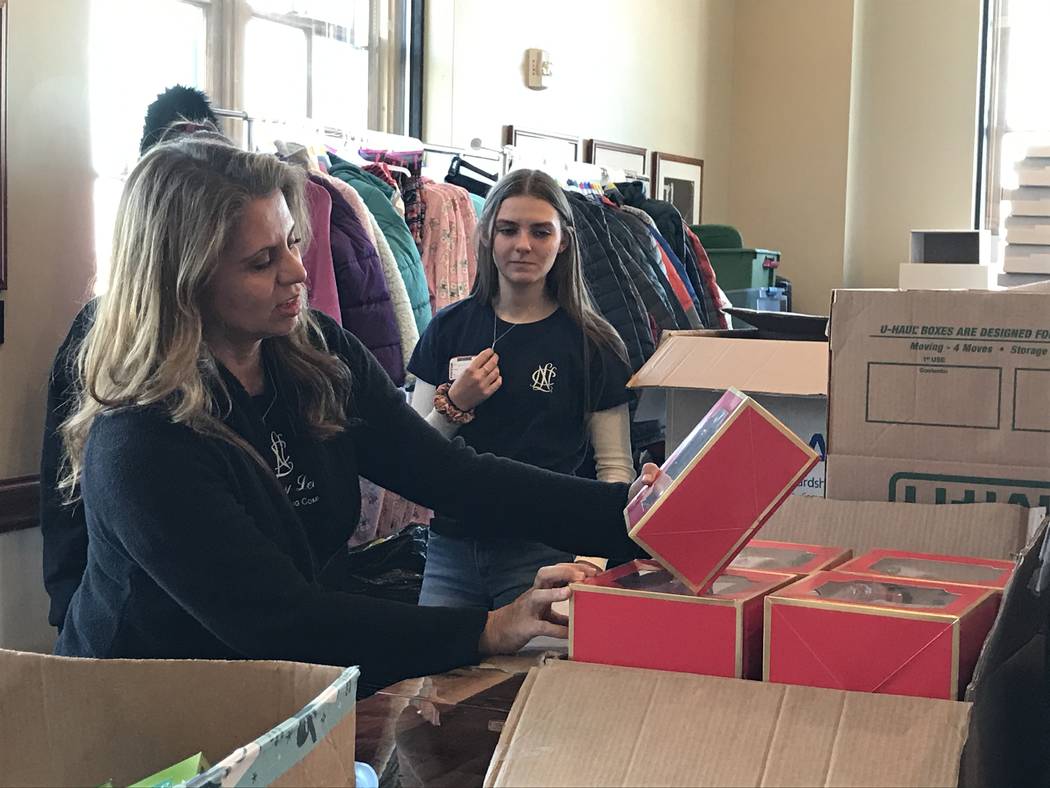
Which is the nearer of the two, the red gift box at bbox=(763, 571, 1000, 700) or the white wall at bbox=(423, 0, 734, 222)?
the red gift box at bbox=(763, 571, 1000, 700)

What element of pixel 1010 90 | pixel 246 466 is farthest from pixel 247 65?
pixel 1010 90

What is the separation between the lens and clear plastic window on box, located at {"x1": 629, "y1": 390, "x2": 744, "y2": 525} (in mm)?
895

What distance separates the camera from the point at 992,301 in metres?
1.21

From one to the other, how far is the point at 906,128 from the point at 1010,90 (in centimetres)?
53

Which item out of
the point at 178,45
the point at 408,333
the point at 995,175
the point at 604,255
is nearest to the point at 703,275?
the point at 604,255

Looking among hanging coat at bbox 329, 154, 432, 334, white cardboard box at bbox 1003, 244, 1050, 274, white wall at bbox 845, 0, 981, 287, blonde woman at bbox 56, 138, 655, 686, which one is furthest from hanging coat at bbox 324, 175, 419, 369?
white wall at bbox 845, 0, 981, 287

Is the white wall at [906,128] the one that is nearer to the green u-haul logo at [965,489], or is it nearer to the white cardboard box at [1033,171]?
the white cardboard box at [1033,171]

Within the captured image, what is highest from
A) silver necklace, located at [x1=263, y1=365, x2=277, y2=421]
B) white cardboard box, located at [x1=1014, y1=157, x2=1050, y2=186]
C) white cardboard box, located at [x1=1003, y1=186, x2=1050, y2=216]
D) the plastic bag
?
white cardboard box, located at [x1=1014, y1=157, x2=1050, y2=186]

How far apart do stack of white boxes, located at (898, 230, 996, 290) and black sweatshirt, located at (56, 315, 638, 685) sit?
4.13 m

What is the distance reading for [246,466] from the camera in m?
1.29

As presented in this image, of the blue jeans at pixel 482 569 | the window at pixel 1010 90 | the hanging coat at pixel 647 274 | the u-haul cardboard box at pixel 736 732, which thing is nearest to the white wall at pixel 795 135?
the window at pixel 1010 90

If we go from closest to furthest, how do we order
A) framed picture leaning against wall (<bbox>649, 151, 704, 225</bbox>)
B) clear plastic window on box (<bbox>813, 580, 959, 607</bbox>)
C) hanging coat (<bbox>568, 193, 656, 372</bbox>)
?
clear plastic window on box (<bbox>813, 580, 959, 607</bbox>) → hanging coat (<bbox>568, 193, 656, 372</bbox>) → framed picture leaning against wall (<bbox>649, 151, 704, 225</bbox>)

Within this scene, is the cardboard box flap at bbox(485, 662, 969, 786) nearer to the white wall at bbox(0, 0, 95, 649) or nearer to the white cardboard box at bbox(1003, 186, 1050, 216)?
the white wall at bbox(0, 0, 95, 649)

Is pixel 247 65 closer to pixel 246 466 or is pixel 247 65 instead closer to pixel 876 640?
pixel 246 466
